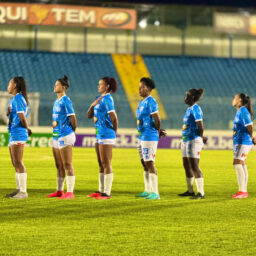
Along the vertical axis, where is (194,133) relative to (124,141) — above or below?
above

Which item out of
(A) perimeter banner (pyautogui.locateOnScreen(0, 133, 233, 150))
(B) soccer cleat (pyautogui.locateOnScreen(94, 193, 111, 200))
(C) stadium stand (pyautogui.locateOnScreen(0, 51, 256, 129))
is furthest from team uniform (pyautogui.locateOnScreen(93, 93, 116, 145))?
(C) stadium stand (pyautogui.locateOnScreen(0, 51, 256, 129))

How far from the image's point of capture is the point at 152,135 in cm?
1050

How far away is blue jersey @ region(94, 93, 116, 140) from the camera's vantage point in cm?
1048

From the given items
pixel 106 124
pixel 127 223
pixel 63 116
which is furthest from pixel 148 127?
pixel 127 223

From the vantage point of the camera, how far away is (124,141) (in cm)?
2980

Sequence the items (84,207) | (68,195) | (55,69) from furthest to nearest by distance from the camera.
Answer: (55,69), (68,195), (84,207)

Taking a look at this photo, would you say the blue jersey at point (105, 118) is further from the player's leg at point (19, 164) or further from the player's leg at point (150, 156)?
the player's leg at point (19, 164)

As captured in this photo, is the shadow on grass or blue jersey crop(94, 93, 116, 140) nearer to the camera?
the shadow on grass

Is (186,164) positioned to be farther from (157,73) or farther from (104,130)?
(157,73)

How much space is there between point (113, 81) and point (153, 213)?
244 centimetres

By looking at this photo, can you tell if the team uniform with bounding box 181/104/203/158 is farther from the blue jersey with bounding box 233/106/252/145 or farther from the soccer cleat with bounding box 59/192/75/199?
the soccer cleat with bounding box 59/192/75/199

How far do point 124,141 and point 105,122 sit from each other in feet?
63.2

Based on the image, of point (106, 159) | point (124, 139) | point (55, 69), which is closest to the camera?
point (106, 159)

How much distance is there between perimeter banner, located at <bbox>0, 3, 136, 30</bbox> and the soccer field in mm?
22339
